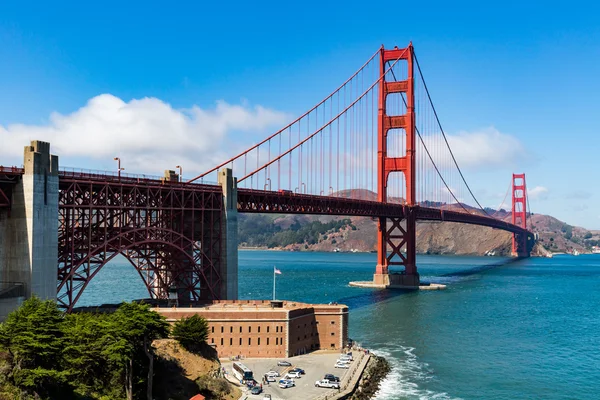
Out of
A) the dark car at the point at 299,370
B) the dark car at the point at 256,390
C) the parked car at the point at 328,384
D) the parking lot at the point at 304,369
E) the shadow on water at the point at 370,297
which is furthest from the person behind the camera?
the shadow on water at the point at 370,297

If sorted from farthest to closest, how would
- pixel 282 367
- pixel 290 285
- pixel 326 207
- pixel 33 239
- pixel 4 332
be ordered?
pixel 290 285 < pixel 326 207 < pixel 282 367 < pixel 33 239 < pixel 4 332

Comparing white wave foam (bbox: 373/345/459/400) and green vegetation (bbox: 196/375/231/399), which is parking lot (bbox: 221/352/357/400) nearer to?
green vegetation (bbox: 196/375/231/399)

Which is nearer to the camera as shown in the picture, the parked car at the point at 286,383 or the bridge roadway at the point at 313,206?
the parked car at the point at 286,383

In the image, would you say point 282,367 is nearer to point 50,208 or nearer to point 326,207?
point 50,208

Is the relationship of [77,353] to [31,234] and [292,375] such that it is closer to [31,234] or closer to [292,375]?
[31,234]

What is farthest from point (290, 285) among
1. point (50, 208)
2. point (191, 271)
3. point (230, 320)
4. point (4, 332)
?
point (4, 332)

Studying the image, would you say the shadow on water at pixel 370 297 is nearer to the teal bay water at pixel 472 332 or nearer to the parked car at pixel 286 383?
the teal bay water at pixel 472 332

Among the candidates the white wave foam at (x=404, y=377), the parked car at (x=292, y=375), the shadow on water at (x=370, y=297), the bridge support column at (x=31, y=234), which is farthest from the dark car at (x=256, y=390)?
the shadow on water at (x=370, y=297)
